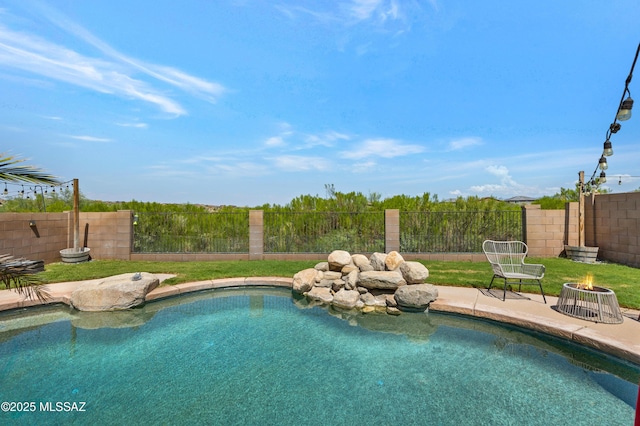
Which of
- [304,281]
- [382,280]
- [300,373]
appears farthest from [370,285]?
[300,373]

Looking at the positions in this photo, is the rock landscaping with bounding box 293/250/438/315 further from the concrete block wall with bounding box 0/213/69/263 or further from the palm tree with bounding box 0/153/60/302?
the concrete block wall with bounding box 0/213/69/263

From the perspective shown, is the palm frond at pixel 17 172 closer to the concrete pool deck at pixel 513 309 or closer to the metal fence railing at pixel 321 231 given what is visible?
the concrete pool deck at pixel 513 309

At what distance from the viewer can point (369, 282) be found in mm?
5117

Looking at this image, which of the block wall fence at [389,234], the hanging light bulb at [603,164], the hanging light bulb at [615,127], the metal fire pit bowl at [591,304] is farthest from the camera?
the hanging light bulb at [603,164]

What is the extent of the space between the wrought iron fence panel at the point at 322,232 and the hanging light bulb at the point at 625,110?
5.51 meters

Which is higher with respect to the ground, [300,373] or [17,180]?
[17,180]

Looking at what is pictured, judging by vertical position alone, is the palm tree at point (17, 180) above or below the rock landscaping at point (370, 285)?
above

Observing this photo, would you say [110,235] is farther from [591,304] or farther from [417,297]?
[591,304]

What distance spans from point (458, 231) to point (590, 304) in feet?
17.8

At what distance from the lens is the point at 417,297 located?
4582 millimetres

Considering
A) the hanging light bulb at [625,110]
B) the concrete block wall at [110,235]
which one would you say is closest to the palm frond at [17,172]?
the concrete block wall at [110,235]

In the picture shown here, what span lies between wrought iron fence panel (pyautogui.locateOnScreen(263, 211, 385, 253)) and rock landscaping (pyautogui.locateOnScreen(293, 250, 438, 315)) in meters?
3.29

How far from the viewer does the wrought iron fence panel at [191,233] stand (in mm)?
9297

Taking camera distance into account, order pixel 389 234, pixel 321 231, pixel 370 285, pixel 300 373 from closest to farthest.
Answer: pixel 300 373 < pixel 370 285 < pixel 389 234 < pixel 321 231
